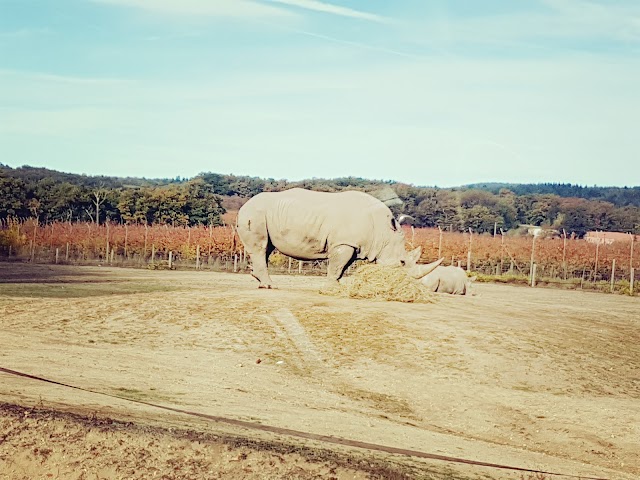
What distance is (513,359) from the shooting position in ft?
48.5

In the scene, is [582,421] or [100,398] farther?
[582,421]

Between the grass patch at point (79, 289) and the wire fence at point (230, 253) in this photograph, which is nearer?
the grass patch at point (79, 289)

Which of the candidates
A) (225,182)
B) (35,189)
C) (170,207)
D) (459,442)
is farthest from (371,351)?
(225,182)

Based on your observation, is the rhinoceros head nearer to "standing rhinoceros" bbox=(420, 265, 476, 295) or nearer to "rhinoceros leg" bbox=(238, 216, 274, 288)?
"rhinoceros leg" bbox=(238, 216, 274, 288)

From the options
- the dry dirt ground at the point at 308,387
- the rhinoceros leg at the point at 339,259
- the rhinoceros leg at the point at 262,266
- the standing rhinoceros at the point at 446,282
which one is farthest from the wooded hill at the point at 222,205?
the dry dirt ground at the point at 308,387

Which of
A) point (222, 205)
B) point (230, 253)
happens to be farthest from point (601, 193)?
point (230, 253)

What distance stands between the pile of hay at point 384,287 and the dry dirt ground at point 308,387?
0.67 meters

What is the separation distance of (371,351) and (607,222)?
100 metres

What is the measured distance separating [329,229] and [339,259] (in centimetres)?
87

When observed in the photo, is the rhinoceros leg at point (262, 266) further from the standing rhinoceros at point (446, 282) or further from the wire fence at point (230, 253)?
the wire fence at point (230, 253)

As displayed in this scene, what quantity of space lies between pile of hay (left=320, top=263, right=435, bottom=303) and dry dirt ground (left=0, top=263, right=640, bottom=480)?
67 cm

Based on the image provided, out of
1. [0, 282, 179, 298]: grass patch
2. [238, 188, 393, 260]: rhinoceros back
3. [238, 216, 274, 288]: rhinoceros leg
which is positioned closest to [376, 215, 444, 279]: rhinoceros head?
[238, 188, 393, 260]: rhinoceros back

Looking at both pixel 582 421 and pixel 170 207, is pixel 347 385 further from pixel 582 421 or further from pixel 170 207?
pixel 170 207

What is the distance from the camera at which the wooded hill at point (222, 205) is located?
85000 mm
